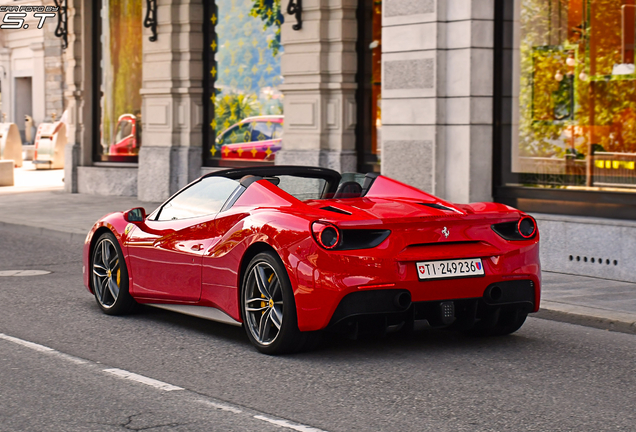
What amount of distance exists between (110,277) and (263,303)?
7.14 feet

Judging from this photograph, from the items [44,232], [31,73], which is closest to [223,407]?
[44,232]

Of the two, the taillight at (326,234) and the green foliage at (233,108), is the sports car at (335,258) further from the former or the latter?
the green foliage at (233,108)

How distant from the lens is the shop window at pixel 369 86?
15.9 m

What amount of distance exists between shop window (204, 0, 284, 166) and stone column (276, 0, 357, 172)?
4.84ft

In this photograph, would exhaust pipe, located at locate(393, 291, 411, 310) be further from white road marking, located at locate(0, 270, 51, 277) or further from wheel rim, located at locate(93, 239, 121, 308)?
white road marking, located at locate(0, 270, 51, 277)

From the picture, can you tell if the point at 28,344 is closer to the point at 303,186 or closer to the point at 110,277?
the point at 110,277

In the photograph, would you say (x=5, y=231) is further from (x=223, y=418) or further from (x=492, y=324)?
(x=223, y=418)

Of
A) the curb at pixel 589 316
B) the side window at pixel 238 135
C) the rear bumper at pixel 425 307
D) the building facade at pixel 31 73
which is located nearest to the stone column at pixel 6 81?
the building facade at pixel 31 73

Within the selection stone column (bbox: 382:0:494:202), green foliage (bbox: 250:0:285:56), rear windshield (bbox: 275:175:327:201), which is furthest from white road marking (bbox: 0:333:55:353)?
green foliage (bbox: 250:0:285:56)

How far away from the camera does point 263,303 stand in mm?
6555

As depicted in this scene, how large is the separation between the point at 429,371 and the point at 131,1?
55.2 ft

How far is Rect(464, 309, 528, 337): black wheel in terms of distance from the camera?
707 cm

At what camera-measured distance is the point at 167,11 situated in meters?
19.1

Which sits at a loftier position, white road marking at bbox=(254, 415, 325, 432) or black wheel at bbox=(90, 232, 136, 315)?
black wheel at bbox=(90, 232, 136, 315)
